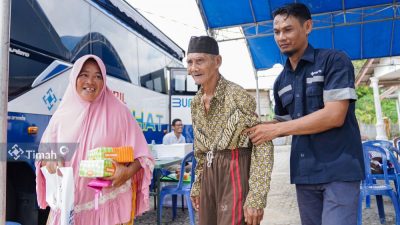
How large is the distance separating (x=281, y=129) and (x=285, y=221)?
3.24m

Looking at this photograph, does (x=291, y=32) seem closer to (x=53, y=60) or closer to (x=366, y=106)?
(x=53, y=60)

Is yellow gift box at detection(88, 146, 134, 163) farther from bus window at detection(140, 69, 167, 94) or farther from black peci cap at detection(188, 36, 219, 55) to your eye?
bus window at detection(140, 69, 167, 94)

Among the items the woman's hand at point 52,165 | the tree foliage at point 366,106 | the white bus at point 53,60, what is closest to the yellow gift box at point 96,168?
the woman's hand at point 52,165

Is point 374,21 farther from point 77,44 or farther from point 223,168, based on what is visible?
point 223,168

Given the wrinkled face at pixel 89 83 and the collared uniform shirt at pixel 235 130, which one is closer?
the collared uniform shirt at pixel 235 130

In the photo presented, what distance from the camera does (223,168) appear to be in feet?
5.46

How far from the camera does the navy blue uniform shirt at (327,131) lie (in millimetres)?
1520

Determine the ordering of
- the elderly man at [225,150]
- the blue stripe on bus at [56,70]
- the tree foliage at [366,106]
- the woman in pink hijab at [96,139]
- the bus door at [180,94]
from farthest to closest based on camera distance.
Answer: the tree foliage at [366,106] → the bus door at [180,94] → the blue stripe on bus at [56,70] → the woman in pink hijab at [96,139] → the elderly man at [225,150]

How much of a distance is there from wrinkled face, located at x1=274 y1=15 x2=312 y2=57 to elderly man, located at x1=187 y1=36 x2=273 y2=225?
327 mm

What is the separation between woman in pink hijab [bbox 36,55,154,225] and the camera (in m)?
1.88

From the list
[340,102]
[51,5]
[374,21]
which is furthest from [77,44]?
[374,21]

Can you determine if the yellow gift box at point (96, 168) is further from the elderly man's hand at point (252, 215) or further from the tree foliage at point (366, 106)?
the tree foliage at point (366, 106)

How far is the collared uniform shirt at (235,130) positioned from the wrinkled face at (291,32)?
1.06 feet

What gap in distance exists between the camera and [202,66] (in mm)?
1745
